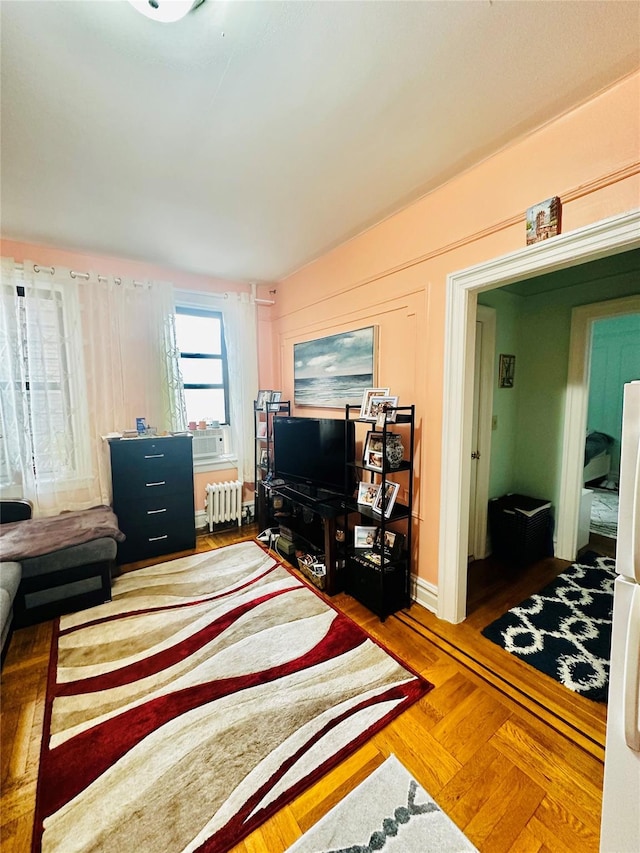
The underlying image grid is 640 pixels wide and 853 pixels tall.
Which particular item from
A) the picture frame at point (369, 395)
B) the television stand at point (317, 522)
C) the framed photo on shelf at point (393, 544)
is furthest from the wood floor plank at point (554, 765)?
the picture frame at point (369, 395)

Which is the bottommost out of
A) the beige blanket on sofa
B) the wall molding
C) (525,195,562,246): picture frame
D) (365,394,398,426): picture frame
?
the beige blanket on sofa

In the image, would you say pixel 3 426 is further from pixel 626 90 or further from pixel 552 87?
pixel 626 90

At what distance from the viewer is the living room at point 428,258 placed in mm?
1396

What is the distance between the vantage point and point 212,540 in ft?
11.1

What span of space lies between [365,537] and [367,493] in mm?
312

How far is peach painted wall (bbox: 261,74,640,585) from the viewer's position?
54.1 inches

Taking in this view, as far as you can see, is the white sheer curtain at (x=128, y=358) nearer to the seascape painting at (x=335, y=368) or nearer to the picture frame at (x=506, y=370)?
the seascape painting at (x=335, y=368)

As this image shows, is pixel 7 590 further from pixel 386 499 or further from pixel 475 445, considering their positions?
pixel 475 445

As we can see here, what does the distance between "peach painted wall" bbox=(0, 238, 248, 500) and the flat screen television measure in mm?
945

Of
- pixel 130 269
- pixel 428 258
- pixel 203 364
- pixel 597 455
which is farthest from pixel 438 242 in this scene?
pixel 597 455

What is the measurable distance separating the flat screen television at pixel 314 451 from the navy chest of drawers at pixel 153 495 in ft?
2.95

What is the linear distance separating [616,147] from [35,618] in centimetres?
397

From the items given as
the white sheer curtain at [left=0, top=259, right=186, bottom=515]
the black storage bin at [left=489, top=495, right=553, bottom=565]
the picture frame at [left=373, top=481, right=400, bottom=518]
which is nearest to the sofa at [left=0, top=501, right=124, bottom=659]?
the white sheer curtain at [left=0, top=259, right=186, bottom=515]

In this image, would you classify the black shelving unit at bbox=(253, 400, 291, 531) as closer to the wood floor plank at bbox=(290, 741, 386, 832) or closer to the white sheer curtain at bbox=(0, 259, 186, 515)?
the white sheer curtain at bbox=(0, 259, 186, 515)
